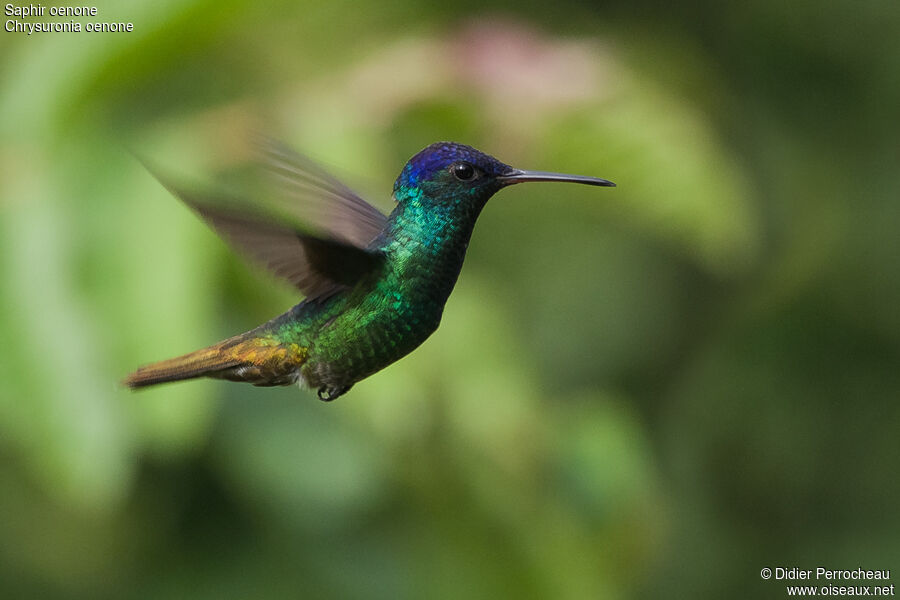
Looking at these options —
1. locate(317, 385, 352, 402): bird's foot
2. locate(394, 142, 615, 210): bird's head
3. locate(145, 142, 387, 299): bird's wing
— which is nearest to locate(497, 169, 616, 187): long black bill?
locate(394, 142, 615, 210): bird's head

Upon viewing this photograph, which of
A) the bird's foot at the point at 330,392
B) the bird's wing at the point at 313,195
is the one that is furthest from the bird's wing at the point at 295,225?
the bird's foot at the point at 330,392

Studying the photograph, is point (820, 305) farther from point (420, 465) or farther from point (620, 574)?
point (420, 465)

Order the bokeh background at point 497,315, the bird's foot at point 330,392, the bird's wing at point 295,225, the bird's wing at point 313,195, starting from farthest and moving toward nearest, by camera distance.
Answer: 1. the bokeh background at point 497,315
2. the bird's foot at point 330,392
3. the bird's wing at point 313,195
4. the bird's wing at point 295,225

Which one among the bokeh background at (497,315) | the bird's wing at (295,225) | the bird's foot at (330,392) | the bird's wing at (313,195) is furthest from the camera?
the bokeh background at (497,315)

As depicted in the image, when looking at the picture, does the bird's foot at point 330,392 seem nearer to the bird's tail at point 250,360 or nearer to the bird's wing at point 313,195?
the bird's tail at point 250,360

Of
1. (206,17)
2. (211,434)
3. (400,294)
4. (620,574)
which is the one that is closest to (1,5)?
(206,17)
